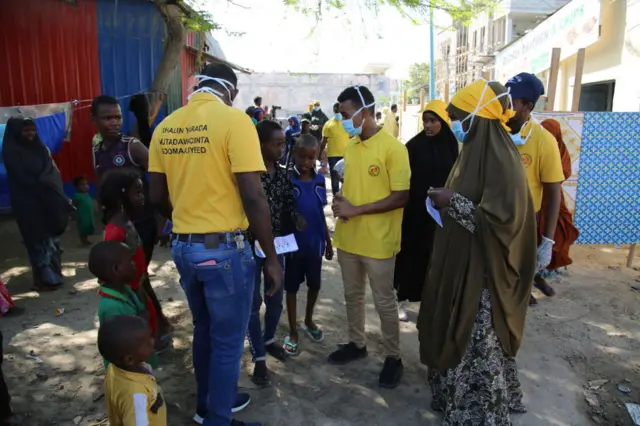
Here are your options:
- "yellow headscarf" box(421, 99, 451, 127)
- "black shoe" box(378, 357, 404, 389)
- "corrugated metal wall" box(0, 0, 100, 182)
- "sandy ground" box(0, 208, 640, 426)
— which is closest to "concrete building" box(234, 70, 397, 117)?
"corrugated metal wall" box(0, 0, 100, 182)

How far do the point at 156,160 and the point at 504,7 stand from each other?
2237 cm

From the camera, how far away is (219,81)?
2.44m

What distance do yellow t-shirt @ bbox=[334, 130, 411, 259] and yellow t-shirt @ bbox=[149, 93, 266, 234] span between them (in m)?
1.04

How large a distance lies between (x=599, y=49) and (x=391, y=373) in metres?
10.2

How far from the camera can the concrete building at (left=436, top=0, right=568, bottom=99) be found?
21750 millimetres

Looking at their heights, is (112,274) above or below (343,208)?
below

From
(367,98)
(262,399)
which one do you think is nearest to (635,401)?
(262,399)

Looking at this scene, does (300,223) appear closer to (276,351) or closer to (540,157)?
(276,351)

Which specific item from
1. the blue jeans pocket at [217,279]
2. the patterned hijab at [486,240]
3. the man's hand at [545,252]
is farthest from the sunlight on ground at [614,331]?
the blue jeans pocket at [217,279]

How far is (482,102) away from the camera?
2512mm

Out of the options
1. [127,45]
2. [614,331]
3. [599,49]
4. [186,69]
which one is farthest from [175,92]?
[599,49]

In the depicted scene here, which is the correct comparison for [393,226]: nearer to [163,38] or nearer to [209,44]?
[163,38]

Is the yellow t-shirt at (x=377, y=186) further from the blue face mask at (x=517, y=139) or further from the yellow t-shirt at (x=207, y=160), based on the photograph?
the yellow t-shirt at (x=207, y=160)

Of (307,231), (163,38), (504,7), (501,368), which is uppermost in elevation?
(504,7)
